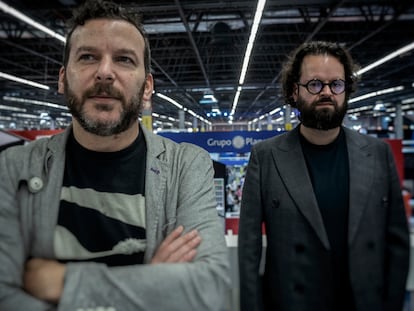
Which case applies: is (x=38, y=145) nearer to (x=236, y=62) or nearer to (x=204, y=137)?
(x=204, y=137)

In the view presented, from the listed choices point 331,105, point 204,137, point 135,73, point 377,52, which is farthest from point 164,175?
point 377,52

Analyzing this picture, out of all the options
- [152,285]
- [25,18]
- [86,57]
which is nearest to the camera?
[152,285]

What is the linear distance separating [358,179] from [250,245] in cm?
56

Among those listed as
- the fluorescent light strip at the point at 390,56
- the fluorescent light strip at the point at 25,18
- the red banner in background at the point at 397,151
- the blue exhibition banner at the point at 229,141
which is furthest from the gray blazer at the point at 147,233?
the fluorescent light strip at the point at 390,56

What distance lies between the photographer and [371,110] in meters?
15.4

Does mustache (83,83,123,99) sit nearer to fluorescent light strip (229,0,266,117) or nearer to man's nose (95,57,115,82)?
man's nose (95,57,115,82)

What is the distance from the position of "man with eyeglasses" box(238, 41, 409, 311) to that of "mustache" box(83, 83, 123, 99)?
2.45 feet

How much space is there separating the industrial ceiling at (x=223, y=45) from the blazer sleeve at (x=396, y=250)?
302cm

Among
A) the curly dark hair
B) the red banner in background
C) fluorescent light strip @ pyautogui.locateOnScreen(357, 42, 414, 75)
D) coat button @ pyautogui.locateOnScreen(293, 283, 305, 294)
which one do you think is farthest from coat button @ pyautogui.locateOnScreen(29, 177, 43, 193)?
fluorescent light strip @ pyautogui.locateOnScreen(357, 42, 414, 75)

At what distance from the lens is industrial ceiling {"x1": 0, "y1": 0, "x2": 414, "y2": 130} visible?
254 inches

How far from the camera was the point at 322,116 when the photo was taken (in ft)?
5.02

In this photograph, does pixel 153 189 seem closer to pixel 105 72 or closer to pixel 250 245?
pixel 105 72

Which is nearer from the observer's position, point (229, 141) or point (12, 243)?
point (12, 243)

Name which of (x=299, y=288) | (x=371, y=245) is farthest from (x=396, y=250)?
(x=299, y=288)
